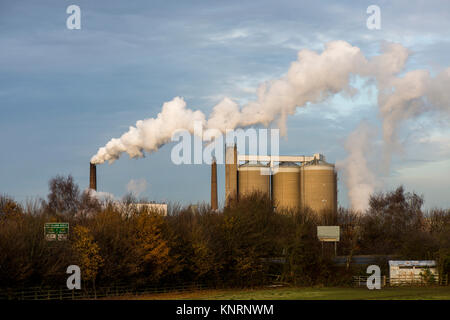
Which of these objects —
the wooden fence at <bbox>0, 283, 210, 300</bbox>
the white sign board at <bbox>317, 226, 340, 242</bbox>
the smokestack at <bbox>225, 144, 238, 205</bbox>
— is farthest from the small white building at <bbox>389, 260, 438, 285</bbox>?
the smokestack at <bbox>225, 144, 238, 205</bbox>

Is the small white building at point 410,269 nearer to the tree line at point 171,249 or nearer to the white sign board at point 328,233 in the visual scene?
the tree line at point 171,249

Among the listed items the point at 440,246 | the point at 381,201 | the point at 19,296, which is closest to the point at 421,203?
the point at 381,201

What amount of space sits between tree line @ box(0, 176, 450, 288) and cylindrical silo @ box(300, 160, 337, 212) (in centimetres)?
2054

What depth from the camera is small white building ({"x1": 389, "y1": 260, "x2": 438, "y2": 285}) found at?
215 ft

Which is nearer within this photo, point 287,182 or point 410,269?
point 410,269

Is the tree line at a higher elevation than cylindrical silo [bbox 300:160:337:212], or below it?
below

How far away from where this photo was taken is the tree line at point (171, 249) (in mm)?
51094

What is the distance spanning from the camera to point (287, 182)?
10975 centimetres

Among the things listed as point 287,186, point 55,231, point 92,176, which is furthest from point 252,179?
point 55,231

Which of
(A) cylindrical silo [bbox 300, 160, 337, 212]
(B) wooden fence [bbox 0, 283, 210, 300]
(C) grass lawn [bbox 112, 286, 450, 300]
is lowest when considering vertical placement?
(C) grass lawn [bbox 112, 286, 450, 300]

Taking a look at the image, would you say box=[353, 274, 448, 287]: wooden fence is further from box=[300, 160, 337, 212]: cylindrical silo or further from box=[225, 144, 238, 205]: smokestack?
box=[225, 144, 238, 205]: smokestack

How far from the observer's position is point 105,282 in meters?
55.8

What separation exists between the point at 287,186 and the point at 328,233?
27146 mm

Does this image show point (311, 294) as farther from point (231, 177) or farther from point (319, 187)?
point (231, 177)
